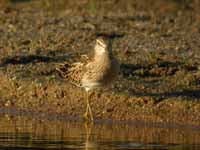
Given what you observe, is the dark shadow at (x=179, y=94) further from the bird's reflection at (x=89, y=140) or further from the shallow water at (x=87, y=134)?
the bird's reflection at (x=89, y=140)

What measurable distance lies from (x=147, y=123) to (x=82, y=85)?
1.18 meters

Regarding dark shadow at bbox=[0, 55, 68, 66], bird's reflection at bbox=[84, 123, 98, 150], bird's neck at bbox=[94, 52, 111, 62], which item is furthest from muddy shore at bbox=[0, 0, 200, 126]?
bird's reflection at bbox=[84, 123, 98, 150]

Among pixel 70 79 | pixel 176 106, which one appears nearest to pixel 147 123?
pixel 176 106

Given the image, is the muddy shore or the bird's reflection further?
the muddy shore

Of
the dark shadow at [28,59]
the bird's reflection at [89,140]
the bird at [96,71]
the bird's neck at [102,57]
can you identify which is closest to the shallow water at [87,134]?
the bird's reflection at [89,140]

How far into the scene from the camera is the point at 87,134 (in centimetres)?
1376

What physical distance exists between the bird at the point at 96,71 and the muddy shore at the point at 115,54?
342mm

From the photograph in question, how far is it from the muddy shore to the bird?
0.34m

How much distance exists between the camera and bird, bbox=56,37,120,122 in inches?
594

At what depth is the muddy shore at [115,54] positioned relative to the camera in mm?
15328

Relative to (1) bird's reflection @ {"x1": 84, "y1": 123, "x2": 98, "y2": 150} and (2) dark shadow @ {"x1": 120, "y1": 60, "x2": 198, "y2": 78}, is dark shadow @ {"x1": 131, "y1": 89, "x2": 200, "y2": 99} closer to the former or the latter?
(2) dark shadow @ {"x1": 120, "y1": 60, "x2": 198, "y2": 78}

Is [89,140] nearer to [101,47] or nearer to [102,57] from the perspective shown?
[102,57]

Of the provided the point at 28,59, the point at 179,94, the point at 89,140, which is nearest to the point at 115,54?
the point at 28,59

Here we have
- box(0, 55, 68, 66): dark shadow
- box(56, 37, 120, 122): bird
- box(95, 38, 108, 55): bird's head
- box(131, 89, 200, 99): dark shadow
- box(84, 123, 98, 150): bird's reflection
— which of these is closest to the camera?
box(84, 123, 98, 150): bird's reflection
